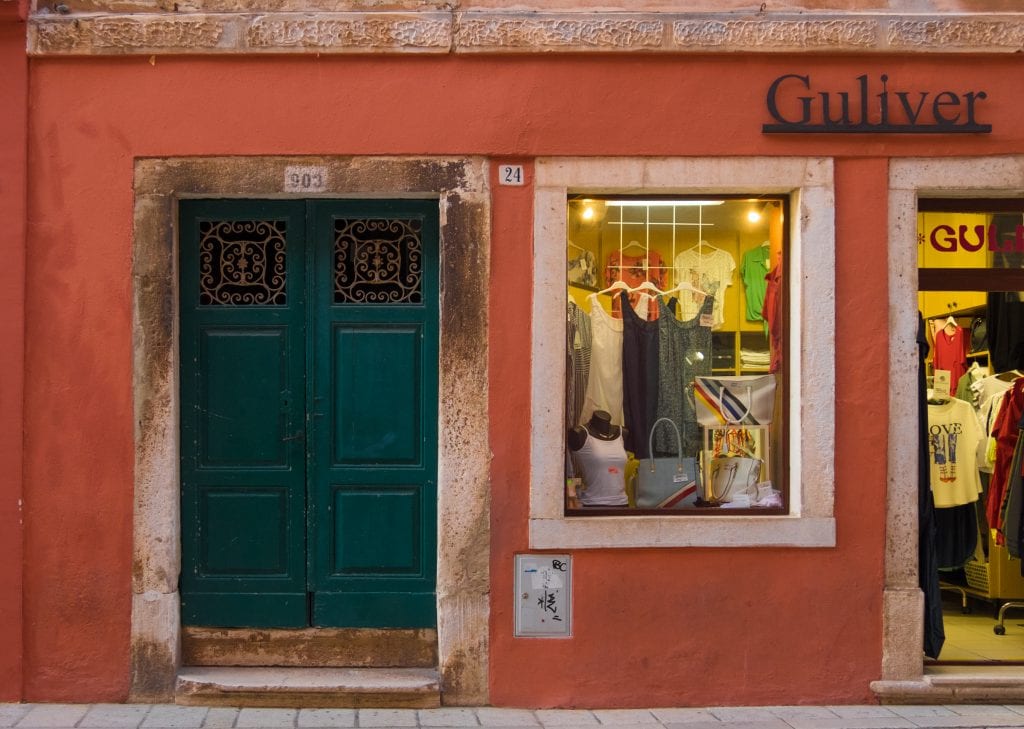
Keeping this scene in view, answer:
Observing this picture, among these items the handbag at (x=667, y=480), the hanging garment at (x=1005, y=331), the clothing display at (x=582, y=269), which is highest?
the clothing display at (x=582, y=269)

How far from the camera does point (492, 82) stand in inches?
257

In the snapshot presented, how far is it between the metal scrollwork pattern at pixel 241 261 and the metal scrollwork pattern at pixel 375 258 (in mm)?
348

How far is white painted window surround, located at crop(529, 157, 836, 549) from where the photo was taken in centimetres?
651

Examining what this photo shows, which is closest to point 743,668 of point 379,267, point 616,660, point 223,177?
point 616,660

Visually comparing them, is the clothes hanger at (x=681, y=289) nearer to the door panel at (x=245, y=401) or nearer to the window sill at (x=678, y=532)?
the window sill at (x=678, y=532)

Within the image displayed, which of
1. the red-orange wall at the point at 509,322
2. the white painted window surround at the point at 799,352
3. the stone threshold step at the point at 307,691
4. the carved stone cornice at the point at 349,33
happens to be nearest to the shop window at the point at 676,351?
the white painted window surround at the point at 799,352

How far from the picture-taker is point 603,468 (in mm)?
6832

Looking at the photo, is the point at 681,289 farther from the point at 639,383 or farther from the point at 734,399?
the point at 734,399

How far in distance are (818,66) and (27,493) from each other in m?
5.03

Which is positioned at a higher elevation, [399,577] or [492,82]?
[492,82]

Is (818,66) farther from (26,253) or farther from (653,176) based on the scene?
(26,253)

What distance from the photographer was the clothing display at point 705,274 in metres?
6.94

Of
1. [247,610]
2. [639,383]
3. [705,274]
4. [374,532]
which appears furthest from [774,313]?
[247,610]

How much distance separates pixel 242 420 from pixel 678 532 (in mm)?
2568
